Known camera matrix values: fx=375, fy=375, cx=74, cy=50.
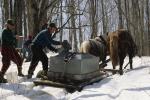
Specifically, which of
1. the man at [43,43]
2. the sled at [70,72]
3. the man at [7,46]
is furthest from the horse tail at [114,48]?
the man at [7,46]

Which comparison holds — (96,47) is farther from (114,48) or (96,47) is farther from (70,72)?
(70,72)

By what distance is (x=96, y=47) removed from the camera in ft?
42.3

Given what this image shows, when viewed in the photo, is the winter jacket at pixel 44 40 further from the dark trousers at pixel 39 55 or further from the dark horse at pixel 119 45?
the dark horse at pixel 119 45

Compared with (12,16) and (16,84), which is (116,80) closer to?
(16,84)

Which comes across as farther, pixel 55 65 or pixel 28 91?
pixel 55 65

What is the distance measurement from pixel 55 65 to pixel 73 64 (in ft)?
1.98

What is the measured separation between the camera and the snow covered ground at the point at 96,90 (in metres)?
8.44

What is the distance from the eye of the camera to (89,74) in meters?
10.2

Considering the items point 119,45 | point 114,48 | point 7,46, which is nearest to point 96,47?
point 114,48

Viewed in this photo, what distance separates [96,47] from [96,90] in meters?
3.91

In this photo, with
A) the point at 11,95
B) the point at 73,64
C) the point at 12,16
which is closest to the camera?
the point at 11,95

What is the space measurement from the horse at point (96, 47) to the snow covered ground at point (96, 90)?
2.10 m

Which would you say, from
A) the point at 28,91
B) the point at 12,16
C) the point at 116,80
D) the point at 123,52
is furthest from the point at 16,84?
the point at 12,16

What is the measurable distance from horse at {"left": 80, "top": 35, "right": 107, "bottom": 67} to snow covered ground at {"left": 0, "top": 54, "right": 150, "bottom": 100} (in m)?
2.10
